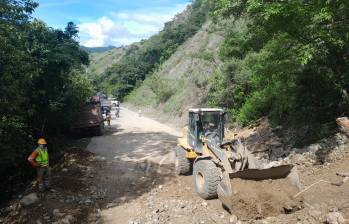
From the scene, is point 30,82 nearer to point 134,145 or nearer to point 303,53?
point 134,145

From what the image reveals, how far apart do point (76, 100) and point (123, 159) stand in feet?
18.1

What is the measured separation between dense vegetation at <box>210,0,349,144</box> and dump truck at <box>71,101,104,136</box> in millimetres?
11417

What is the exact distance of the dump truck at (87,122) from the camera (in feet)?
79.9

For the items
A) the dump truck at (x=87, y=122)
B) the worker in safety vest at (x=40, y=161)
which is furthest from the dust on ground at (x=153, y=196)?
the dump truck at (x=87, y=122)

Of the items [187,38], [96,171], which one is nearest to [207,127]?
[96,171]

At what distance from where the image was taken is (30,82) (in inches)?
583

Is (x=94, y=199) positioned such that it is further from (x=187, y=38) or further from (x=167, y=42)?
(x=167, y=42)

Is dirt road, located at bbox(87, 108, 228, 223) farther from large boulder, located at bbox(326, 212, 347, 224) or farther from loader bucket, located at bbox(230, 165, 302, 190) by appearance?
large boulder, located at bbox(326, 212, 347, 224)

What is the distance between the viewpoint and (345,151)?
11.4 m

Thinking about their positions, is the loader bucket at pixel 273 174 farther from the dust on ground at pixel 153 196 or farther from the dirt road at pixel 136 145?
the dirt road at pixel 136 145

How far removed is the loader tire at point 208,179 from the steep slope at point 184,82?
707 inches

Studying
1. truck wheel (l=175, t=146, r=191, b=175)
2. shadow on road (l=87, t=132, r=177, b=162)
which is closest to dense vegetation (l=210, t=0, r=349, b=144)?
truck wheel (l=175, t=146, r=191, b=175)

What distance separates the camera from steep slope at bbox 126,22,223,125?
33.3 metres

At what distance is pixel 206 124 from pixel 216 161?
72.8 inches
